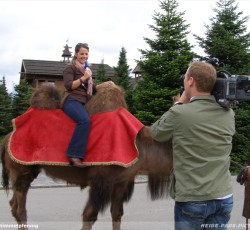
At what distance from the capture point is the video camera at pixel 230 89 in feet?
8.14

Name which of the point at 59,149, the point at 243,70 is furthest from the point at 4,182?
the point at 243,70

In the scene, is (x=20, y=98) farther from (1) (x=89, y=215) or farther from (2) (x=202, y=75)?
(2) (x=202, y=75)

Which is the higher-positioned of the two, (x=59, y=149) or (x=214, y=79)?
(x=214, y=79)

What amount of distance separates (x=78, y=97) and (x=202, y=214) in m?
2.45

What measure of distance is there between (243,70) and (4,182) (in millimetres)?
10476

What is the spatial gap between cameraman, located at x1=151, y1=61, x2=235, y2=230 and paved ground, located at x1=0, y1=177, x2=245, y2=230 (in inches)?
110

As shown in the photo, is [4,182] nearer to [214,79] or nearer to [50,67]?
[214,79]

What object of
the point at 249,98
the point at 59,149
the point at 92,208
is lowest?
the point at 92,208

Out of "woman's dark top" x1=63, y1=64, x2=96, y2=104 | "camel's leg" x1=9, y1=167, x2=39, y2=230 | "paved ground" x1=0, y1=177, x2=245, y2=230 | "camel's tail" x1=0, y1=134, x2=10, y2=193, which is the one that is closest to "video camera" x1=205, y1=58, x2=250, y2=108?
"woman's dark top" x1=63, y1=64, x2=96, y2=104

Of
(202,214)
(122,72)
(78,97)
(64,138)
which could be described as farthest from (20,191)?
(122,72)

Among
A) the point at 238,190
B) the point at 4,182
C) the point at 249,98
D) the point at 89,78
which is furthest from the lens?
the point at 238,190

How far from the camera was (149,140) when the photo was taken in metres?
4.23

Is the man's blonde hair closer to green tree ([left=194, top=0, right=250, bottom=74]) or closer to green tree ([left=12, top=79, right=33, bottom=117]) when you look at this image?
green tree ([left=194, top=0, right=250, bottom=74])

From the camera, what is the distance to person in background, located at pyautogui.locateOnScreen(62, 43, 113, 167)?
413 centimetres
